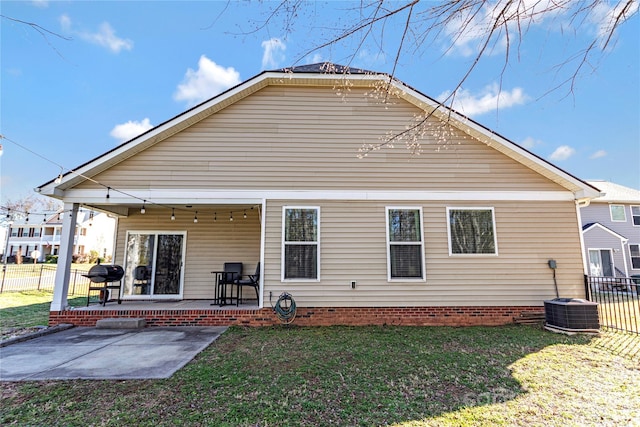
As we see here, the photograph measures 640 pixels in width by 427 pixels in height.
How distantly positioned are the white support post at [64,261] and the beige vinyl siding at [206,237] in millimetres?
1740

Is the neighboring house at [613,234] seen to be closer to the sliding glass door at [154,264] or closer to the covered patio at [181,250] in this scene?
the covered patio at [181,250]

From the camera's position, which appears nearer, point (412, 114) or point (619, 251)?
point (412, 114)

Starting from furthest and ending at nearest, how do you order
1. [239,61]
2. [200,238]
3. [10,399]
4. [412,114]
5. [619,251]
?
[619,251]
[200,238]
[412,114]
[239,61]
[10,399]

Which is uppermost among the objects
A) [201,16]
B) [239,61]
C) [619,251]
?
[239,61]

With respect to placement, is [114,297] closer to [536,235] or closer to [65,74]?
[65,74]

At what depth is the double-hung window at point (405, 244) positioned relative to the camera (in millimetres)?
6754

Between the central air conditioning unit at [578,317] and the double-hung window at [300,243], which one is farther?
the double-hung window at [300,243]

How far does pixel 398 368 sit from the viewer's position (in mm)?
4113

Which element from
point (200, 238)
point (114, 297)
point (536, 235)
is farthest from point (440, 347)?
point (114, 297)

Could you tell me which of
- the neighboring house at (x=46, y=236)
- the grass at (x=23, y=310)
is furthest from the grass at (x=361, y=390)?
the neighboring house at (x=46, y=236)

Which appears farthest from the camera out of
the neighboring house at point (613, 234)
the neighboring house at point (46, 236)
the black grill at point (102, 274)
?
the neighboring house at point (46, 236)

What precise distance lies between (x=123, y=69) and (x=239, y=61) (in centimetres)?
410

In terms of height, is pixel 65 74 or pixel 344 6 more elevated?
pixel 65 74

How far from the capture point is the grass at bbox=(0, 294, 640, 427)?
9.49 ft
